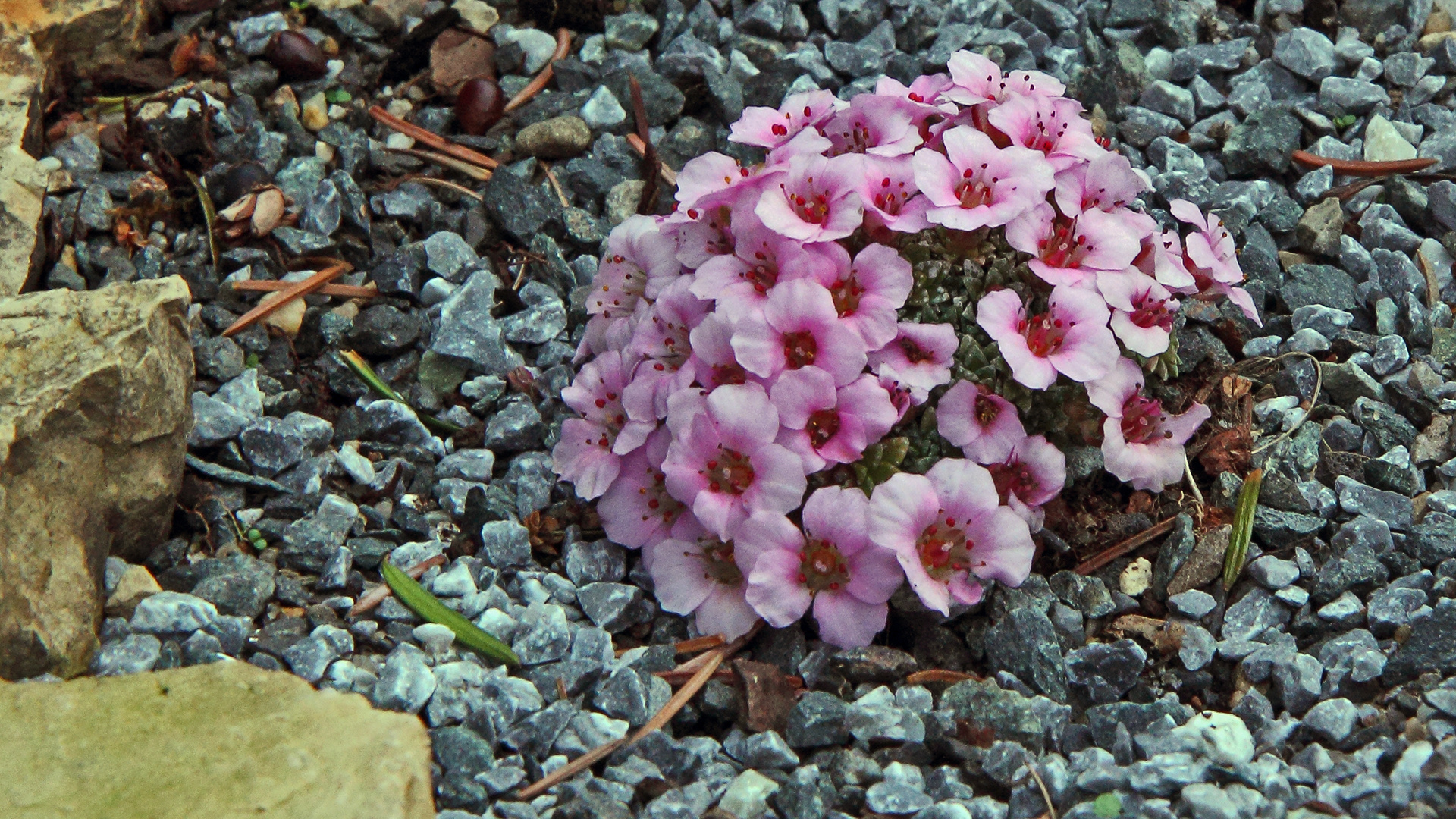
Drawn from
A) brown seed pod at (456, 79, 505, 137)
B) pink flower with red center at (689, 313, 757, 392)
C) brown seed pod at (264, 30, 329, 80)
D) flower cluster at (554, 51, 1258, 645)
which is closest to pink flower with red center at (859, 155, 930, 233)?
flower cluster at (554, 51, 1258, 645)

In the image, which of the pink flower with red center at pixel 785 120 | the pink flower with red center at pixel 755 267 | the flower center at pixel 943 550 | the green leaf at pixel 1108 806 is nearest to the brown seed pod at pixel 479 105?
the pink flower with red center at pixel 785 120

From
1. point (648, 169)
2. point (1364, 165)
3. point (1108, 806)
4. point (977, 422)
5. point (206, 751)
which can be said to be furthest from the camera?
point (648, 169)

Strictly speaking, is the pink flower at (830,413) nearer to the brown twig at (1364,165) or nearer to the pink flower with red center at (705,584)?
the pink flower with red center at (705,584)

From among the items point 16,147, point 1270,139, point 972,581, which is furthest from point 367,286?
point 1270,139

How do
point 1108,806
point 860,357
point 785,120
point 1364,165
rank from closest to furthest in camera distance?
1. point 1108,806
2. point 860,357
3. point 785,120
4. point 1364,165

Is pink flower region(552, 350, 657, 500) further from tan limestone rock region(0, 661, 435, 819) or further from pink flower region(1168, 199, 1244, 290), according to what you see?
pink flower region(1168, 199, 1244, 290)

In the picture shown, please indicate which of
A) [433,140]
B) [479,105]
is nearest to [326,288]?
[433,140]

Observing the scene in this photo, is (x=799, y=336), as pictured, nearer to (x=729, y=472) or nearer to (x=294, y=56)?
(x=729, y=472)
